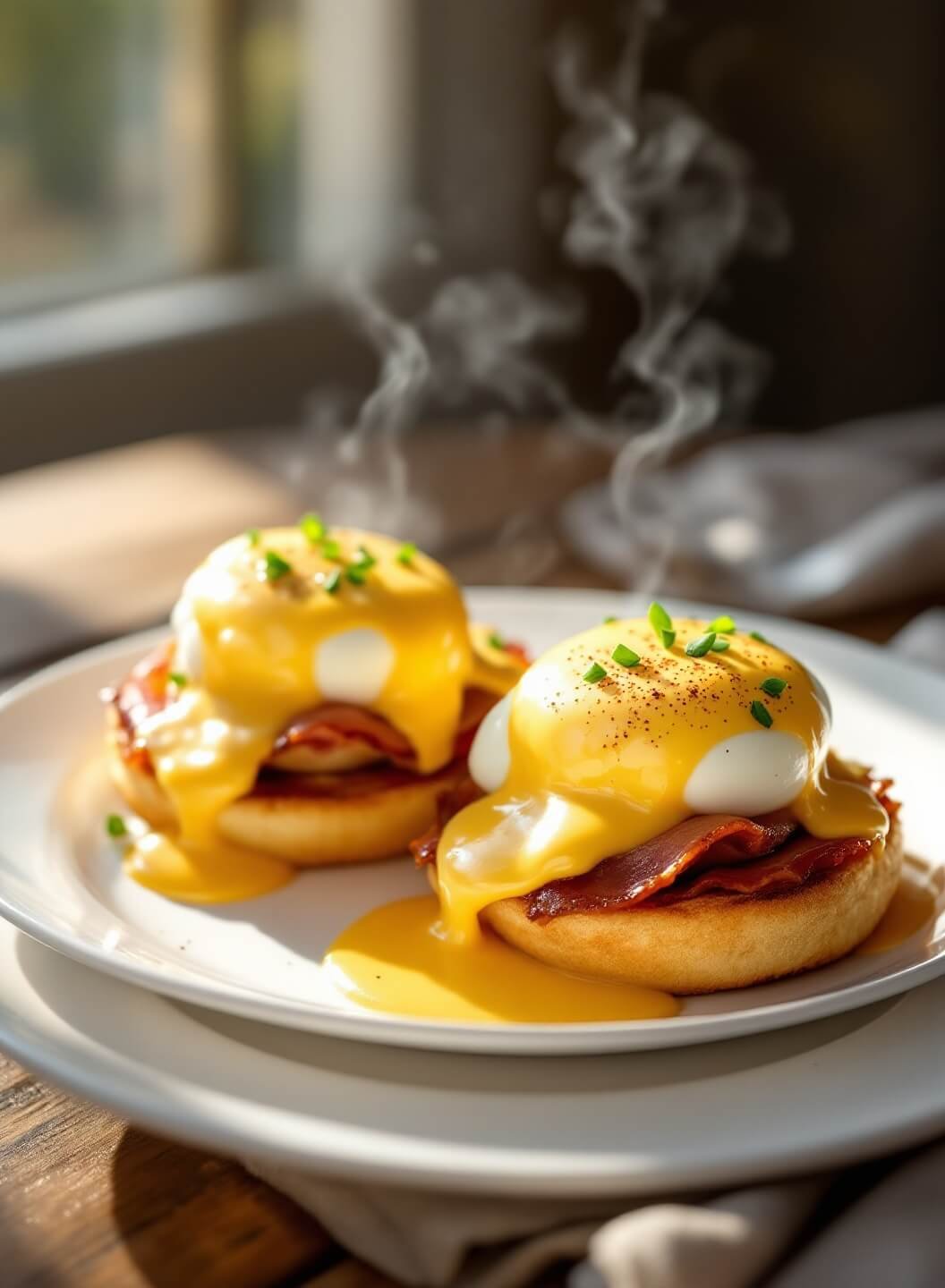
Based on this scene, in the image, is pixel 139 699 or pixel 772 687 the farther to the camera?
pixel 139 699

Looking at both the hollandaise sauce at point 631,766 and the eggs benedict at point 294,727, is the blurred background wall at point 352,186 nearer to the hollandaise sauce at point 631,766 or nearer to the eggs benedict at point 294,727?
the eggs benedict at point 294,727

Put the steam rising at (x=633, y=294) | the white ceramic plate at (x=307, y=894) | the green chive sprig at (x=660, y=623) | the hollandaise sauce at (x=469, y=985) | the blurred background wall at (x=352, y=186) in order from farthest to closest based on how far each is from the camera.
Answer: the blurred background wall at (x=352, y=186), the steam rising at (x=633, y=294), the green chive sprig at (x=660, y=623), the hollandaise sauce at (x=469, y=985), the white ceramic plate at (x=307, y=894)

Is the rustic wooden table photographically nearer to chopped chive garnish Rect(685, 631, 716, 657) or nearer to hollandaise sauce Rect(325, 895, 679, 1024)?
hollandaise sauce Rect(325, 895, 679, 1024)

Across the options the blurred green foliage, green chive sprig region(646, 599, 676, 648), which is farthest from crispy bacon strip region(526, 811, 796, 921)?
the blurred green foliage

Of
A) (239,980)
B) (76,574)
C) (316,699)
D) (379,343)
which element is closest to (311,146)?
(379,343)

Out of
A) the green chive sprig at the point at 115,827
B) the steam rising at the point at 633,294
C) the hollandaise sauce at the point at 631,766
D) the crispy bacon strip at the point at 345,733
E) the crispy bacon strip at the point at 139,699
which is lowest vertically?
the steam rising at the point at 633,294

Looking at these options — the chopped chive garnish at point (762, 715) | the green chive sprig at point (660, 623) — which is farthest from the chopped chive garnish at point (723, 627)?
the chopped chive garnish at point (762, 715)

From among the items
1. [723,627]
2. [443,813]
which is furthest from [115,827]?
[723,627]

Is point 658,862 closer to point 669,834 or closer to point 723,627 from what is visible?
point 669,834
